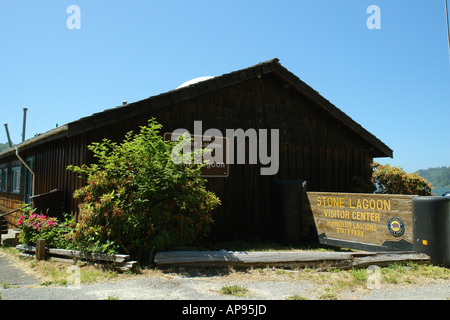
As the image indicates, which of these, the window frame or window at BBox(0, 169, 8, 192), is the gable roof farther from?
window at BBox(0, 169, 8, 192)

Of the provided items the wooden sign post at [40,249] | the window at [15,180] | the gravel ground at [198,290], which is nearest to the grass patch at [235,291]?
the gravel ground at [198,290]

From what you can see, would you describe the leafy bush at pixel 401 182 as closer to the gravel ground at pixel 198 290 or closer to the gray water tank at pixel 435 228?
the gray water tank at pixel 435 228

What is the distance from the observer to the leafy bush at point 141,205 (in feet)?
22.2

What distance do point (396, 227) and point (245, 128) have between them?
16.8 feet

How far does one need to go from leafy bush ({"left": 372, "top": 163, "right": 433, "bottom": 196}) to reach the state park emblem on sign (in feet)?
20.6

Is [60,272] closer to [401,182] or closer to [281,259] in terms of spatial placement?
[281,259]

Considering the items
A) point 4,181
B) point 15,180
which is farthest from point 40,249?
point 4,181

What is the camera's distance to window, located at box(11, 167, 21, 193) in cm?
1427

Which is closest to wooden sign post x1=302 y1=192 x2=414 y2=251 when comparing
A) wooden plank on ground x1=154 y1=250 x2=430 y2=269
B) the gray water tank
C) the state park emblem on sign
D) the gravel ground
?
the state park emblem on sign
